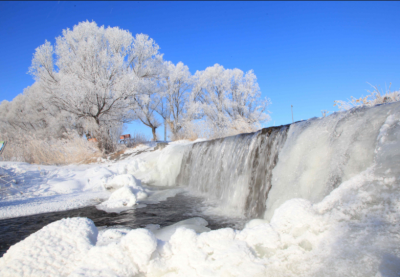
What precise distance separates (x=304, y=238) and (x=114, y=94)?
40.0ft

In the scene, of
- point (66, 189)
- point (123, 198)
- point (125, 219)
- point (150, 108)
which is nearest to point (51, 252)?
point (125, 219)

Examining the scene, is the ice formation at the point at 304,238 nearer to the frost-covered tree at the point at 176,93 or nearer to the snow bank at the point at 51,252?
the snow bank at the point at 51,252

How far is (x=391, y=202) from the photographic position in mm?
1447

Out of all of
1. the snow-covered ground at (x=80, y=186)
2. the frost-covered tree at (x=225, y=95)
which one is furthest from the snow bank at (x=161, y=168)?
the frost-covered tree at (x=225, y=95)

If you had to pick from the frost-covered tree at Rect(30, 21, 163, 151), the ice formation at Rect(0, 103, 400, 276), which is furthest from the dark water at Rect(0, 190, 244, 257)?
the frost-covered tree at Rect(30, 21, 163, 151)

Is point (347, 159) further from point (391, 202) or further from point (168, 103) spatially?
point (168, 103)

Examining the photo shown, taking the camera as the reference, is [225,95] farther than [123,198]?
Yes

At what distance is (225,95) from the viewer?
79.8 feet

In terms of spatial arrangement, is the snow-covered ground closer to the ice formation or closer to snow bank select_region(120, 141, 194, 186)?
snow bank select_region(120, 141, 194, 186)

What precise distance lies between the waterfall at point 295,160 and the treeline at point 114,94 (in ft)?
15.8

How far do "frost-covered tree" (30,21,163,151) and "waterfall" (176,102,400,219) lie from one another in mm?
9430

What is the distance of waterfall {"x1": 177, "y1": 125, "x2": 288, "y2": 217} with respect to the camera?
10.0ft

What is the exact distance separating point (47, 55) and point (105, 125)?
679cm

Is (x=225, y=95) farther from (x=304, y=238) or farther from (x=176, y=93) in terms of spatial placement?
(x=304, y=238)
